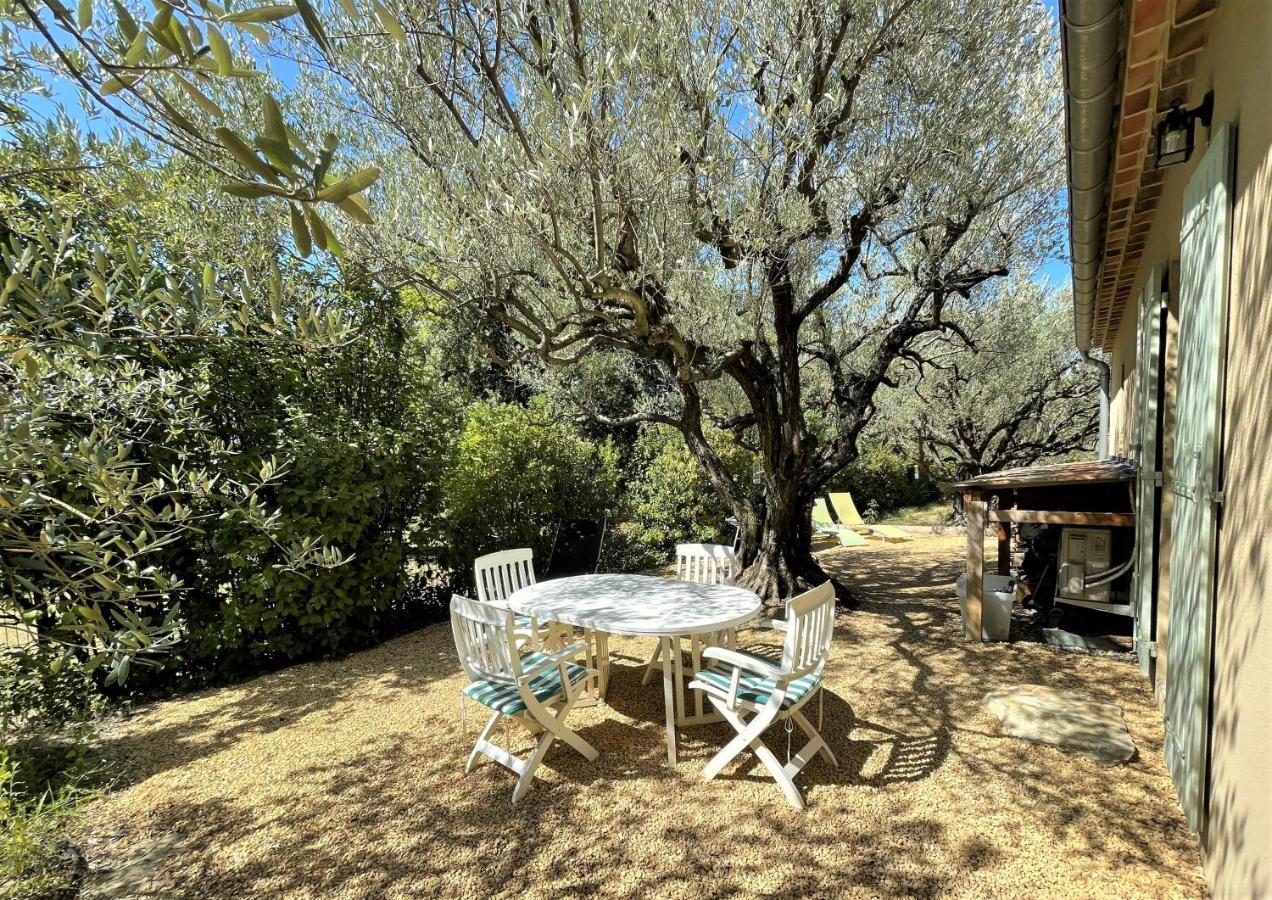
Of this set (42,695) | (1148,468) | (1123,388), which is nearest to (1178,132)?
(1148,468)

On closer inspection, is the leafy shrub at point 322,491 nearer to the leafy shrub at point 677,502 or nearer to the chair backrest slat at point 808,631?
the chair backrest slat at point 808,631

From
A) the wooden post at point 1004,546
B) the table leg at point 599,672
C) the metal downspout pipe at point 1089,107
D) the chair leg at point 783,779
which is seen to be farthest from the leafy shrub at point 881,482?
the chair leg at point 783,779

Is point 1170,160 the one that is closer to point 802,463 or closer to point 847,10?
point 847,10

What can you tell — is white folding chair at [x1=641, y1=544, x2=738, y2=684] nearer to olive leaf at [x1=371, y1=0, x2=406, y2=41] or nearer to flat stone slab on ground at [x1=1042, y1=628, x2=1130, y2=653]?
flat stone slab on ground at [x1=1042, y1=628, x2=1130, y2=653]

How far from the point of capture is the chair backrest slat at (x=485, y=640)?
316 cm

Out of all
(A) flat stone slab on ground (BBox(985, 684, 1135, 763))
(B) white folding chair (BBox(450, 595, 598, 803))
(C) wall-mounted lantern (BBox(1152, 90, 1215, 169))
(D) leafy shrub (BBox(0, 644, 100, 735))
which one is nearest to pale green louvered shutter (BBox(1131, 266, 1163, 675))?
(A) flat stone slab on ground (BBox(985, 684, 1135, 763))

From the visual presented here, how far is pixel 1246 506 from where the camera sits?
202 centimetres

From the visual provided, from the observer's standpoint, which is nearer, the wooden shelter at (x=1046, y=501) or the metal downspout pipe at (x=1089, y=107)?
the metal downspout pipe at (x=1089, y=107)

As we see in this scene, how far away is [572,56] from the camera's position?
3.65 m

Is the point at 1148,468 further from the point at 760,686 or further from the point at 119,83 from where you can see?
the point at 119,83

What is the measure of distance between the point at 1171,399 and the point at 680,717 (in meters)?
3.50

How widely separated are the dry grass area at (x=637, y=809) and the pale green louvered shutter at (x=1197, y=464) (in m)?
0.52

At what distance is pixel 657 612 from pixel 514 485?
4.09m

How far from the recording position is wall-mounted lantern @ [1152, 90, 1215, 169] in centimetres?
268
